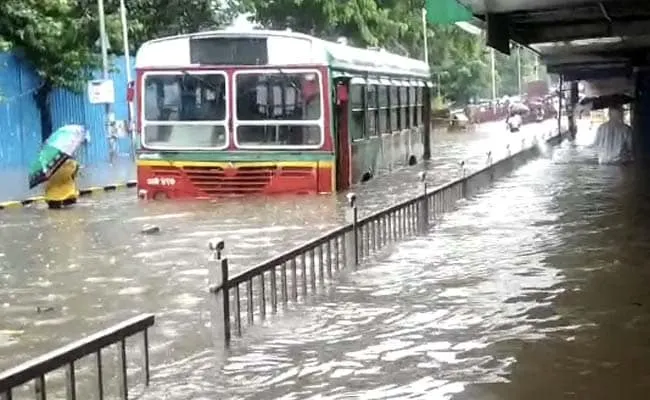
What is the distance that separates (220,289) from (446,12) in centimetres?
531

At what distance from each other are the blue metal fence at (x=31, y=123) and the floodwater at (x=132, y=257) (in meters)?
6.70

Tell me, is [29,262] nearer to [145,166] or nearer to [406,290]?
[406,290]

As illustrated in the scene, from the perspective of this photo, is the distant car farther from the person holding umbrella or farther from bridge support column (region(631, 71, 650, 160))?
the person holding umbrella

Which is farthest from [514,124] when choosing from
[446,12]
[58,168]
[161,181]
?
[446,12]

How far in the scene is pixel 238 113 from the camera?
17.0m

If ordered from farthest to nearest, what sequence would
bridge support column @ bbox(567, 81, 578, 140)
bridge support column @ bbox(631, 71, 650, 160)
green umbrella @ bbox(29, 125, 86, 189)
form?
1. bridge support column @ bbox(567, 81, 578, 140)
2. bridge support column @ bbox(631, 71, 650, 160)
3. green umbrella @ bbox(29, 125, 86, 189)

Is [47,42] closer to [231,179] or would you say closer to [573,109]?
[231,179]

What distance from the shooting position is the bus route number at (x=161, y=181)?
17.4 metres

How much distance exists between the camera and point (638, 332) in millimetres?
7680

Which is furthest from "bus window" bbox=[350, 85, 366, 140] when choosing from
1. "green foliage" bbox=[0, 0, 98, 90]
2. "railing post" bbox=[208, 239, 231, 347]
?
"railing post" bbox=[208, 239, 231, 347]

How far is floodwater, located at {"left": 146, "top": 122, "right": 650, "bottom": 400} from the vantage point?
6.49 meters

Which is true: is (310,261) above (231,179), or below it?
below

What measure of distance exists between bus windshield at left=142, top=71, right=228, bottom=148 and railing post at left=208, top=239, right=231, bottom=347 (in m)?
10.00

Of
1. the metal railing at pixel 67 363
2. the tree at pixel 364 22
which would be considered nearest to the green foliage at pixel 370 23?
the tree at pixel 364 22
